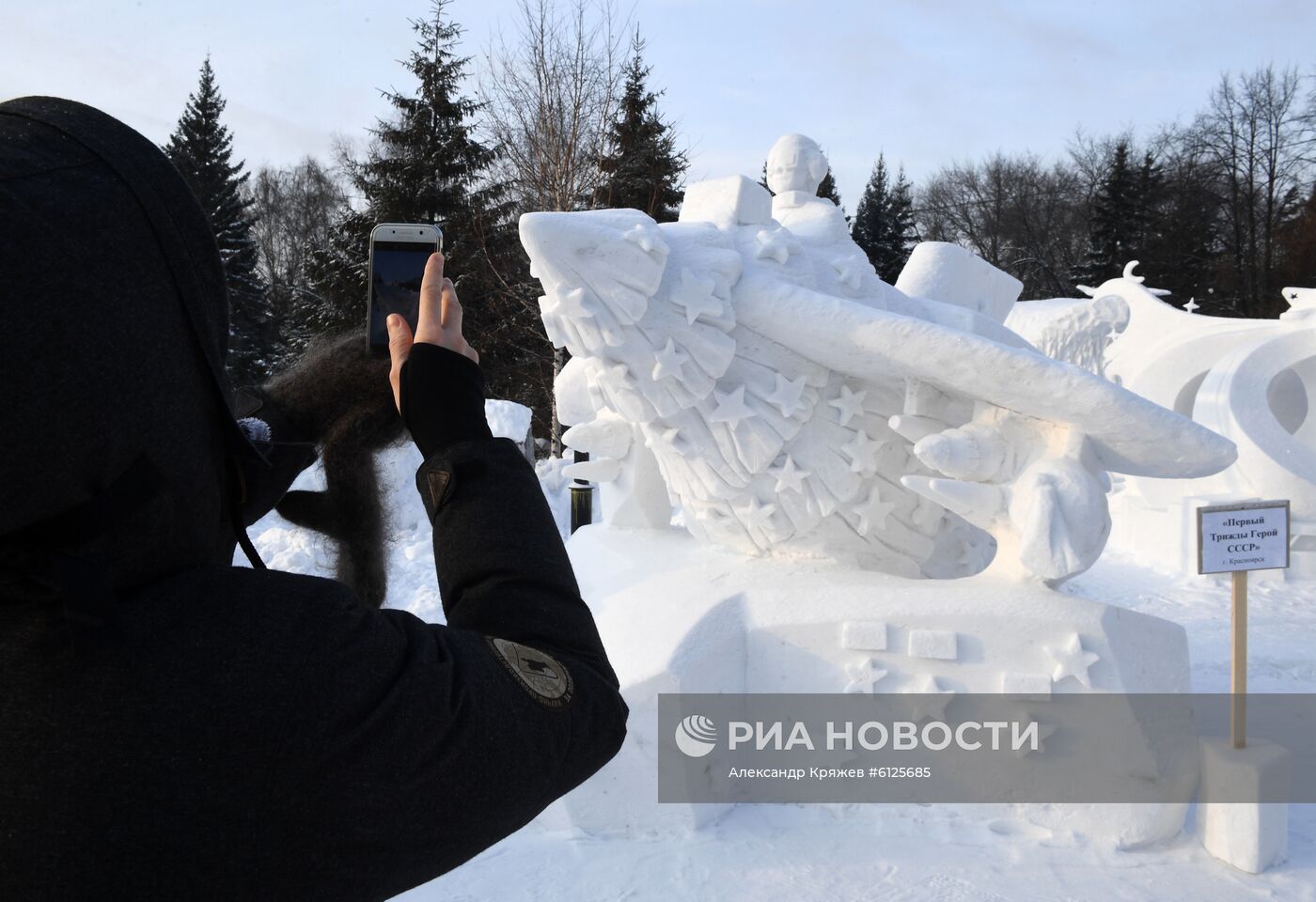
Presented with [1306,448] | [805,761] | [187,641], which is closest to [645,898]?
[805,761]

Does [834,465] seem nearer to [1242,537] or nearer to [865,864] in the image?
[865,864]

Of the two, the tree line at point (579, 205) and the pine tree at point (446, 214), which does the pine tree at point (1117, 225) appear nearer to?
the tree line at point (579, 205)

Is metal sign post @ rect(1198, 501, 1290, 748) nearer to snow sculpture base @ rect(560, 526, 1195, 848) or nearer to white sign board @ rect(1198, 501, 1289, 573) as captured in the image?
white sign board @ rect(1198, 501, 1289, 573)

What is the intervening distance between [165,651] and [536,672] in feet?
1.04

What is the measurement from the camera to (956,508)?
10.1 feet

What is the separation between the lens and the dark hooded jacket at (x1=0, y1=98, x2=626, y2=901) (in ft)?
2.09

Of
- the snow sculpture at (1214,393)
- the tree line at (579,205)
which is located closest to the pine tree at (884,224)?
the tree line at (579,205)

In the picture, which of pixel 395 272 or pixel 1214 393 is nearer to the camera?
pixel 395 272

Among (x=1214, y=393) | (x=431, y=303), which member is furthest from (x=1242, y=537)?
(x=1214, y=393)

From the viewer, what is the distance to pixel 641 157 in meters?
14.2

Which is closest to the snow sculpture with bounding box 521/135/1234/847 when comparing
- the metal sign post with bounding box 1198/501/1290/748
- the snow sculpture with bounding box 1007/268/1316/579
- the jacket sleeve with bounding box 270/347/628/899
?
the metal sign post with bounding box 1198/501/1290/748

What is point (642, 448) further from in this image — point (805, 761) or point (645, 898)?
point (645, 898)

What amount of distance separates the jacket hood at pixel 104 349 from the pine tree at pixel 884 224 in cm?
2407

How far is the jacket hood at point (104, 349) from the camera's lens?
62 centimetres
